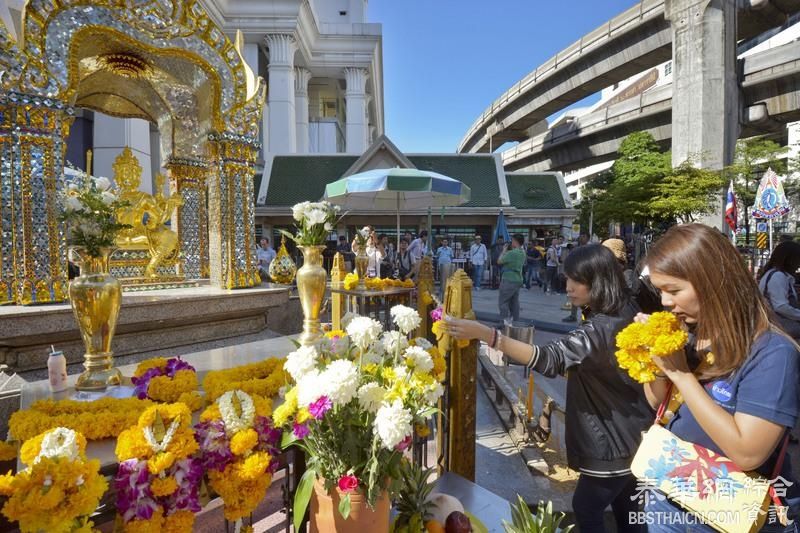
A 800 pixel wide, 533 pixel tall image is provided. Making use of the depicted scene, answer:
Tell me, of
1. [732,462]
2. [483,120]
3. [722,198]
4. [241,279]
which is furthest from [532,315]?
[483,120]

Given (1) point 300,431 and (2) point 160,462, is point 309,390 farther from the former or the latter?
(2) point 160,462

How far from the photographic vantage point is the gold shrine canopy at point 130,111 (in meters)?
3.97

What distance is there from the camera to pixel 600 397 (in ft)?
6.70

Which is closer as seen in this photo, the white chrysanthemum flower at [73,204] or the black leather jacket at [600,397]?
the black leather jacket at [600,397]

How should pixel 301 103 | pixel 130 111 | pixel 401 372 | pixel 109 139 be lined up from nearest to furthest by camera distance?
pixel 401 372, pixel 130 111, pixel 109 139, pixel 301 103

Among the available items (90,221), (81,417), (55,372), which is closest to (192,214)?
(90,221)

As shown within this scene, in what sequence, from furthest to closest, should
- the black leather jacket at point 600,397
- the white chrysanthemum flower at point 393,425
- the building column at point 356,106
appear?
1. the building column at point 356,106
2. the black leather jacket at point 600,397
3. the white chrysanthemum flower at point 393,425

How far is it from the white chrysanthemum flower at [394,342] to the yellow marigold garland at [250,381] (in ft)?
2.51

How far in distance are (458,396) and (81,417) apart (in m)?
1.89

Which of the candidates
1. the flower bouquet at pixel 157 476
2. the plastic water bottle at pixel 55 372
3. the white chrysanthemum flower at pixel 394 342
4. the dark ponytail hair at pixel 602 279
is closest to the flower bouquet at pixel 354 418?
the white chrysanthemum flower at pixel 394 342

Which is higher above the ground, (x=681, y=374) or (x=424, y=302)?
(x=681, y=374)

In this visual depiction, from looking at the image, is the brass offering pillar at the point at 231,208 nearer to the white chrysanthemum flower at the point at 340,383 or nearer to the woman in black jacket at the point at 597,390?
the woman in black jacket at the point at 597,390

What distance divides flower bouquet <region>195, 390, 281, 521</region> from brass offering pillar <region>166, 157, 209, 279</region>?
6.04 meters

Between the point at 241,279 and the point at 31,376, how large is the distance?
2.38 meters
